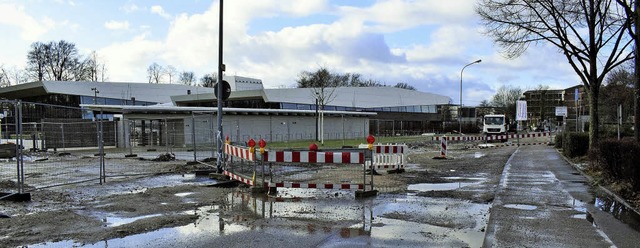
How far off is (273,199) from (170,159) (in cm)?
1211

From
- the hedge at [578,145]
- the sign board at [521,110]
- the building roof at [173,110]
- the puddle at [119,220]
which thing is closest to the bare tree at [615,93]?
the sign board at [521,110]

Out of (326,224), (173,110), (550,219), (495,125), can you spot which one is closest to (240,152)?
(326,224)

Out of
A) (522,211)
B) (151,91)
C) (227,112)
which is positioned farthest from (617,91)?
(151,91)

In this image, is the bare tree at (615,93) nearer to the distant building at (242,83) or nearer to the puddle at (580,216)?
the puddle at (580,216)

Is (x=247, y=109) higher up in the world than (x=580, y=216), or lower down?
higher up

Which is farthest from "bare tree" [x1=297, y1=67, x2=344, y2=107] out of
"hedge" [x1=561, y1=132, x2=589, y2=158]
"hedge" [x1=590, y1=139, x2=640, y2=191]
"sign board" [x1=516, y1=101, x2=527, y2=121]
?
"hedge" [x1=590, y1=139, x2=640, y2=191]

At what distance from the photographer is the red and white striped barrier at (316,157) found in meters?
10.2

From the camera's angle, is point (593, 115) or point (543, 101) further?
point (543, 101)

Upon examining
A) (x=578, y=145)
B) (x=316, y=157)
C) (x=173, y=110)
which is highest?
(x=173, y=110)

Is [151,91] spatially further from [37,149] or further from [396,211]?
[396,211]

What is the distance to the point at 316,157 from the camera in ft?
34.1

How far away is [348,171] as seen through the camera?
49.0 ft

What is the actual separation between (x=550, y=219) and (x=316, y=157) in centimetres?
468

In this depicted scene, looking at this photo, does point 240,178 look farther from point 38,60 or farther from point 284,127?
point 38,60
